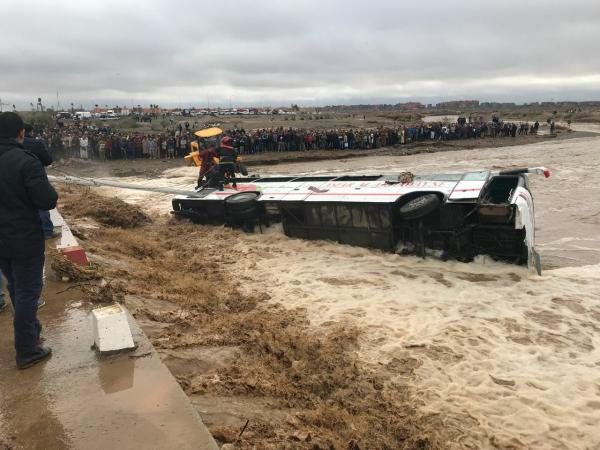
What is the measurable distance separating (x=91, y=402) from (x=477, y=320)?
5078mm

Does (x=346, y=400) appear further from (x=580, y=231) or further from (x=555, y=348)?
(x=580, y=231)

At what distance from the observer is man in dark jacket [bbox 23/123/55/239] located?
4.69m

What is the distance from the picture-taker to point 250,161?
85.8ft

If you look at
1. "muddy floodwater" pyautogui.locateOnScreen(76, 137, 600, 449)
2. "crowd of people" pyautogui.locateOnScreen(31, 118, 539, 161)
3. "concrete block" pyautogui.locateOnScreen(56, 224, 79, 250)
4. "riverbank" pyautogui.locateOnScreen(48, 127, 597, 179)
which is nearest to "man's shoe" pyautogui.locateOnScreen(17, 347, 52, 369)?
"concrete block" pyautogui.locateOnScreen(56, 224, 79, 250)

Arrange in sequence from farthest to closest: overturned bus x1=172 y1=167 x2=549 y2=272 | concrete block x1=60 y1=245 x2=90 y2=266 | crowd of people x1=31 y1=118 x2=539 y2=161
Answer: crowd of people x1=31 y1=118 x2=539 y2=161, overturned bus x1=172 y1=167 x2=549 y2=272, concrete block x1=60 y1=245 x2=90 y2=266

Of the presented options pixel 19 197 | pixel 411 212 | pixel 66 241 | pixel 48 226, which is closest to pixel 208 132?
pixel 48 226

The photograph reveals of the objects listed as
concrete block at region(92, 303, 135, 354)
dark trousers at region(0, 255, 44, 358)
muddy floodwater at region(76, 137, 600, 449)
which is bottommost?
muddy floodwater at region(76, 137, 600, 449)

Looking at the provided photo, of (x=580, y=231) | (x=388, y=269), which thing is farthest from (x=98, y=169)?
(x=580, y=231)

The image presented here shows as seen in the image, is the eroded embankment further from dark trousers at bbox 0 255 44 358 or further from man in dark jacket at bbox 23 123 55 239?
dark trousers at bbox 0 255 44 358

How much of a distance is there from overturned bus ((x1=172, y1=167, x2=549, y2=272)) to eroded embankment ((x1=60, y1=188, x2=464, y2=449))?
2.51 m

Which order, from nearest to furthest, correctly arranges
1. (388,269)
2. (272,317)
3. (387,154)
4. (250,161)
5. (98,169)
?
(272,317) → (388,269) → (98,169) → (250,161) → (387,154)

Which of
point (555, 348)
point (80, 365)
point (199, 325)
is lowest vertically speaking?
point (555, 348)

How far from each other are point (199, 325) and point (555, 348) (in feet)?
14.6

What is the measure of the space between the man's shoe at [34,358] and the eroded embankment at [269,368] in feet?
3.59
